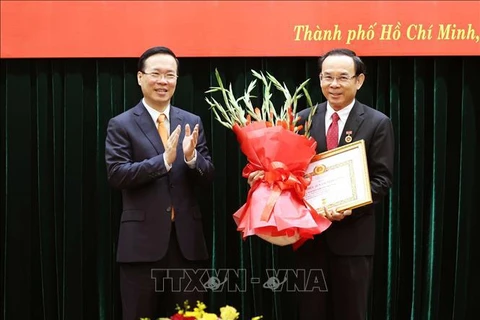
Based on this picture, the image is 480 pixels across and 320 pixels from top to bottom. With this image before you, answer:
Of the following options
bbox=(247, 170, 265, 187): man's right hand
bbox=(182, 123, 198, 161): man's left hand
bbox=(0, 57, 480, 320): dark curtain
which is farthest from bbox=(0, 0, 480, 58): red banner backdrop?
bbox=(247, 170, 265, 187): man's right hand

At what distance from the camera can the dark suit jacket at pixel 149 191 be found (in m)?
2.56

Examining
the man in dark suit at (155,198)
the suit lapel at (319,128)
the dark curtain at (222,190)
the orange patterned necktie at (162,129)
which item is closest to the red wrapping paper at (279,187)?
the suit lapel at (319,128)

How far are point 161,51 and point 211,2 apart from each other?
621mm

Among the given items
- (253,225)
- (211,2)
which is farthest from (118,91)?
(253,225)

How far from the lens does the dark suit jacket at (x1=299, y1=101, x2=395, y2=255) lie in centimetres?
252

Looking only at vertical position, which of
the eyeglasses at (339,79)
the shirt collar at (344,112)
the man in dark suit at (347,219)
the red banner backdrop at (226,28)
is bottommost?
the man in dark suit at (347,219)

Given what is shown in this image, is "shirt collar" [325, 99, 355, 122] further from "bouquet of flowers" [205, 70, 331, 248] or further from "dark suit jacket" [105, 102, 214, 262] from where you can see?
"dark suit jacket" [105, 102, 214, 262]

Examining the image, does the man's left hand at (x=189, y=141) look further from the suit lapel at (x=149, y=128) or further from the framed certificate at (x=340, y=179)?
the framed certificate at (x=340, y=179)

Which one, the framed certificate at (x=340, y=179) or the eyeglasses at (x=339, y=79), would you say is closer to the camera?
the framed certificate at (x=340, y=179)

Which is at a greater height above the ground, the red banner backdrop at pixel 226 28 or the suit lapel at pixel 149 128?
the red banner backdrop at pixel 226 28

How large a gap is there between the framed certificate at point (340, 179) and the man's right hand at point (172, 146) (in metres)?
0.54

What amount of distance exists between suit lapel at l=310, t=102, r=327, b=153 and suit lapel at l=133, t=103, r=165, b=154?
25.0 inches

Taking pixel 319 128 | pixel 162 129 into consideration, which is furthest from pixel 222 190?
pixel 319 128

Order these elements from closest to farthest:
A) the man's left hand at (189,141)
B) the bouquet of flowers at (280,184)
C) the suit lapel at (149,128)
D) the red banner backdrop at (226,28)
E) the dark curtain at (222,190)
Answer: the bouquet of flowers at (280,184) → the man's left hand at (189,141) → the suit lapel at (149,128) → the red banner backdrop at (226,28) → the dark curtain at (222,190)
